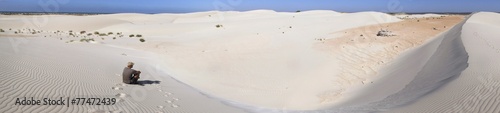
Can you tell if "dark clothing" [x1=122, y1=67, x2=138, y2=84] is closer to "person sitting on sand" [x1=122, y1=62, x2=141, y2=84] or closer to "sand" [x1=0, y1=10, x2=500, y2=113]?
"person sitting on sand" [x1=122, y1=62, x2=141, y2=84]

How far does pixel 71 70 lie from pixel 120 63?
333cm

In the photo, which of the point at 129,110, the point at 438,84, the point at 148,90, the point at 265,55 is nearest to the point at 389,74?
the point at 438,84

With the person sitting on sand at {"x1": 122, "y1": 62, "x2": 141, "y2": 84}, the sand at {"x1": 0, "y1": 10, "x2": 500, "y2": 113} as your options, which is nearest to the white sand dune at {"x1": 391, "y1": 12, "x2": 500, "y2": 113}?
the sand at {"x1": 0, "y1": 10, "x2": 500, "y2": 113}

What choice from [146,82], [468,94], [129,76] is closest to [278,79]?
[146,82]

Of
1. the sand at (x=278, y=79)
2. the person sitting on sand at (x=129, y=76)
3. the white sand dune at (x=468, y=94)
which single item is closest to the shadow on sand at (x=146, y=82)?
the sand at (x=278, y=79)

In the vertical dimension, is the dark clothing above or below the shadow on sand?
above

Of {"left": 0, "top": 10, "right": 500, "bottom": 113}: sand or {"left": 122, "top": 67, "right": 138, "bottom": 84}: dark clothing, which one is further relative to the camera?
{"left": 122, "top": 67, "right": 138, "bottom": 84}: dark clothing

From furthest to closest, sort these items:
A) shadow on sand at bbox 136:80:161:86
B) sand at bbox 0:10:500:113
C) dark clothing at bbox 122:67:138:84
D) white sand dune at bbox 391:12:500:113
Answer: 1. shadow on sand at bbox 136:80:161:86
2. dark clothing at bbox 122:67:138:84
3. sand at bbox 0:10:500:113
4. white sand dune at bbox 391:12:500:113

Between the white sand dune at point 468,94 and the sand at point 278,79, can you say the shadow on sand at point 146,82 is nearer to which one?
the sand at point 278,79

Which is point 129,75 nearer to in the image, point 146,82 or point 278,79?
point 146,82

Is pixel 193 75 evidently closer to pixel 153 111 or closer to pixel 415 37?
pixel 153 111

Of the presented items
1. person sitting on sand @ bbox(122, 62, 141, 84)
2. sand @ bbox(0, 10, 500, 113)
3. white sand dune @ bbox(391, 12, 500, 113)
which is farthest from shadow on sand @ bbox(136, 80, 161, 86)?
white sand dune @ bbox(391, 12, 500, 113)

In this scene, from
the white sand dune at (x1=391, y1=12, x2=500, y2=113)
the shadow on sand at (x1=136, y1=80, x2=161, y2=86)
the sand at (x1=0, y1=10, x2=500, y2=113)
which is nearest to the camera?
the white sand dune at (x1=391, y1=12, x2=500, y2=113)

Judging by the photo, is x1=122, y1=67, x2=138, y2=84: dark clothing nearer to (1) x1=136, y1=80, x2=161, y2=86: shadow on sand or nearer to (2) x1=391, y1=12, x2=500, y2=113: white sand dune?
(1) x1=136, y1=80, x2=161, y2=86: shadow on sand
